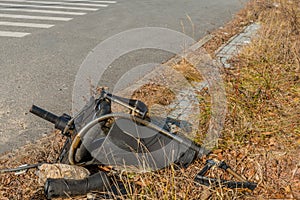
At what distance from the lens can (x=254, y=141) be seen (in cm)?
292

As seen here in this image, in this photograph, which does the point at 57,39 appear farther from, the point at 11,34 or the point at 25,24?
the point at 25,24

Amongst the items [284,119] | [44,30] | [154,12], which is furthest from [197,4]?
[284,119]

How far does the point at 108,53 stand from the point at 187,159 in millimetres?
3499

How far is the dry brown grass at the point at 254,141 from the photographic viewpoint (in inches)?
90.3

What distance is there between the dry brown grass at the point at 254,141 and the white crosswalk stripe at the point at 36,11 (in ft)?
14.6

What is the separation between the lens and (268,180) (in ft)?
8.12

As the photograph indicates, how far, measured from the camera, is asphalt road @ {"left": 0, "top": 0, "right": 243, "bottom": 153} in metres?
3.67

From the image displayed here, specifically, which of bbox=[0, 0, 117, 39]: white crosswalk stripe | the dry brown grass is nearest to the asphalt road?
bbox=[0, 0, 117, 39]: white crosswalk stripe

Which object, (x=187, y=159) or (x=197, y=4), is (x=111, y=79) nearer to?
(x=187, y=159)

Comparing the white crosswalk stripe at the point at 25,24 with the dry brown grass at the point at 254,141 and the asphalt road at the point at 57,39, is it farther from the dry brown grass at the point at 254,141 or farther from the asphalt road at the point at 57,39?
the dry brown grass at the point at 254,141

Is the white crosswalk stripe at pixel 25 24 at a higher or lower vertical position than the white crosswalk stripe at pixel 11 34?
higher

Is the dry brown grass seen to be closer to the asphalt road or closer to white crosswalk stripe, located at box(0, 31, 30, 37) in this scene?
the asphalt road

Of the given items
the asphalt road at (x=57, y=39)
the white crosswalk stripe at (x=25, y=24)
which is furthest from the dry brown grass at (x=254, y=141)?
the white crosswalk stripe at (x=25, y=24)

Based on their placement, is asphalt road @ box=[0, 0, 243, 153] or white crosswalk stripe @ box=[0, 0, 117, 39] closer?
asphalt road @ box=[0, 0, 243, 153]
